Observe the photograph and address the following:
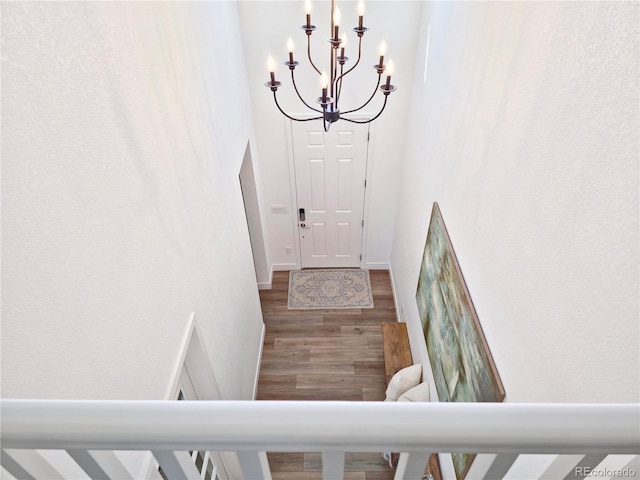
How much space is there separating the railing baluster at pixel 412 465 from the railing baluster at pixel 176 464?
29 centimetres

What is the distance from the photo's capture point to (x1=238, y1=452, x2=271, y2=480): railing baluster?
556mm

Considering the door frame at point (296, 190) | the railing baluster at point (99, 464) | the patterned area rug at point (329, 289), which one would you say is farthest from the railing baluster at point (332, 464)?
the patterned area rug at point (329, 289)

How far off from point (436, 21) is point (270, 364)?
11.8ft

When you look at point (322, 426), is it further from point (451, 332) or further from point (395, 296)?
point (395, 296)

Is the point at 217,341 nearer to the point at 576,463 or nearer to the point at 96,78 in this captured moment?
the point at 96,78

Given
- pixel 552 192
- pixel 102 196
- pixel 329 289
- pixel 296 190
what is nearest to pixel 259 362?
pixel 329 289

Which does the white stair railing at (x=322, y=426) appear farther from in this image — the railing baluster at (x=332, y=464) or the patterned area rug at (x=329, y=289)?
the patterned area rug at (x=329, y=289)

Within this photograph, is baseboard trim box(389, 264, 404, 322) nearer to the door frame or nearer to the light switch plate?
the door frame

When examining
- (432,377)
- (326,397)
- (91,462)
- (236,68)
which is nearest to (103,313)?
(91,462)

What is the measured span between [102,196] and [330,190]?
382 cm

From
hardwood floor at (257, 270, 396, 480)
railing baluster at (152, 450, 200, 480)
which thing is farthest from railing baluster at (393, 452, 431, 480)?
hardwood floor at (257, 270, 396, 480)

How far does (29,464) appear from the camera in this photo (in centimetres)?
54

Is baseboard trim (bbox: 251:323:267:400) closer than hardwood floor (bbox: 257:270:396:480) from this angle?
No

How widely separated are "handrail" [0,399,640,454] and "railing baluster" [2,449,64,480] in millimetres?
67
